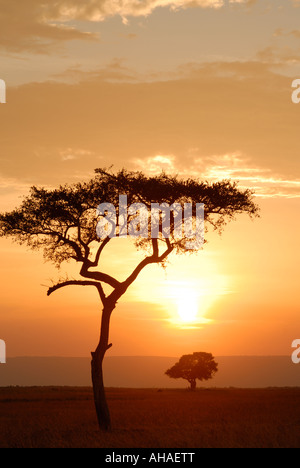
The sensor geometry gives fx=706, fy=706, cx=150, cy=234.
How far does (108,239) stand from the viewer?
3691cm

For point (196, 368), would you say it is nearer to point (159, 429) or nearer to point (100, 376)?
point (100, 376)

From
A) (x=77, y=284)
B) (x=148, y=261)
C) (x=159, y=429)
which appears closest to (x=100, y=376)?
(x=159, y=429)

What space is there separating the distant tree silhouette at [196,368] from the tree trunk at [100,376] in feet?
284

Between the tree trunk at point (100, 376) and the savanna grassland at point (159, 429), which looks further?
the tree trunk at point (100, 376)

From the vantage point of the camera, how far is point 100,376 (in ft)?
116

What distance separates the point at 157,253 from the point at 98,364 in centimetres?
645

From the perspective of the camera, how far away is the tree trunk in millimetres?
34719

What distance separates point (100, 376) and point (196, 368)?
86.8 meters

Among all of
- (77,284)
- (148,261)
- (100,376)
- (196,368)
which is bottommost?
(196,368)

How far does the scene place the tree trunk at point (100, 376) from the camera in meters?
34.7

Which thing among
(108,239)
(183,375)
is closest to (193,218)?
(108,239)

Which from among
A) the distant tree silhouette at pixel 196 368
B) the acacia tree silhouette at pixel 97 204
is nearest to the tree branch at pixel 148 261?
the acacia tree silhouette at pixel 97 204
